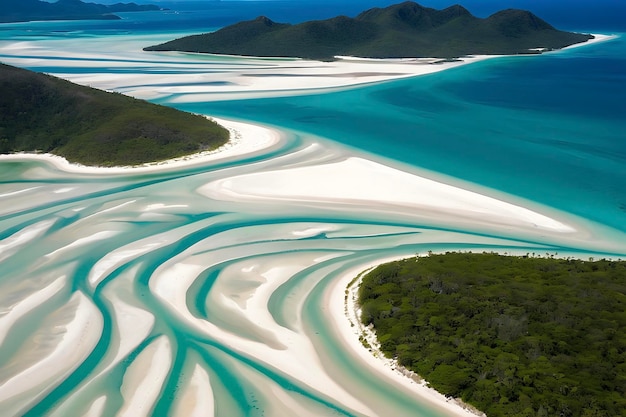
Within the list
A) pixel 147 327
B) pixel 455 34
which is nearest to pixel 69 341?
pixel 147 327

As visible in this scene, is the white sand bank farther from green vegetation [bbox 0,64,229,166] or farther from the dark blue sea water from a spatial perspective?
green vegetation [bbox 0,64,229,166]

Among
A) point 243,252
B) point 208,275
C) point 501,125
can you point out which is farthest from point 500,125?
point 208,275

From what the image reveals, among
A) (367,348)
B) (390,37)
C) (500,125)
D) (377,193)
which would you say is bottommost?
(367,348)

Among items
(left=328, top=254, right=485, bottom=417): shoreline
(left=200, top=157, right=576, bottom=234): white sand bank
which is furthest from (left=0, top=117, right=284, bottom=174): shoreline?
(left=328, top=254, right=485, bottom=417): shoreline

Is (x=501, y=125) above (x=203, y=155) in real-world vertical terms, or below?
above

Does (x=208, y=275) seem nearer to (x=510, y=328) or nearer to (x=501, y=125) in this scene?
(x=510, y=328)

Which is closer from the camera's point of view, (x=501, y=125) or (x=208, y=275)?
(x=208, y=275)
